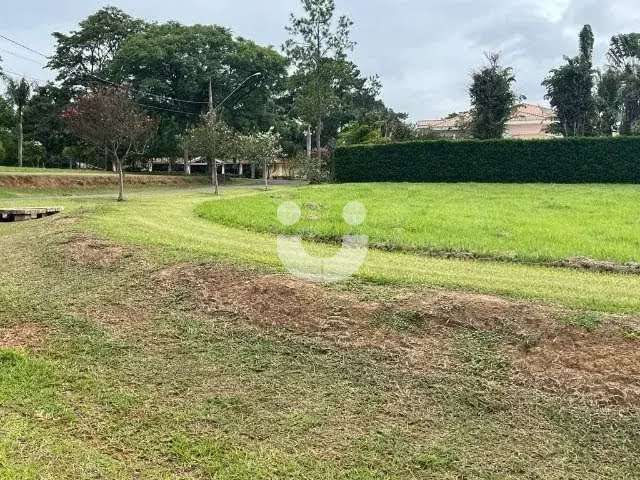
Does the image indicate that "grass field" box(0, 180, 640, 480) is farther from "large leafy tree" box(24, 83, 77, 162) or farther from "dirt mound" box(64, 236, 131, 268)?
"large leafy tree" box(24, 83, 77, 162)

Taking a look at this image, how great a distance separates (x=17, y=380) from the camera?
13.4 feet

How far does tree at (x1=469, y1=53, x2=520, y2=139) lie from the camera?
101 feet

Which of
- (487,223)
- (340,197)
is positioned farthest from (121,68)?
(487,223)

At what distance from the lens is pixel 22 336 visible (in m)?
4.86

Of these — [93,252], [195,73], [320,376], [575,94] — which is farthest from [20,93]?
[320,376]

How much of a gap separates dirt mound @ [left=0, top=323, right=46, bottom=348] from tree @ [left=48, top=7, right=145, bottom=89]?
1854 inches

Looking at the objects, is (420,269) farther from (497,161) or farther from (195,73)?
(195,73)

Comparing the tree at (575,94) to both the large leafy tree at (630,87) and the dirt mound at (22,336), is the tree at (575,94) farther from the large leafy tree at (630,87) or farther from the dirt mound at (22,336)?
the dirt mound at (22,336)

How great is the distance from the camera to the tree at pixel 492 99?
3070cm

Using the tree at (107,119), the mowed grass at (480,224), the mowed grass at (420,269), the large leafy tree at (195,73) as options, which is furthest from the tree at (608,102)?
the mowed grass at (420,269)

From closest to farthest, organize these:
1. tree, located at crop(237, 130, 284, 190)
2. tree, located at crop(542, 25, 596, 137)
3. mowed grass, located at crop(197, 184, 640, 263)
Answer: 1. mowed grass, located at crop(197, 184, 640, 263)
2. tree, located at crop(237, 130, 284, 190)
3. tree, located at crop(542, 25, 596, 137)

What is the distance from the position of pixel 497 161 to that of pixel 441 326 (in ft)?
72.2

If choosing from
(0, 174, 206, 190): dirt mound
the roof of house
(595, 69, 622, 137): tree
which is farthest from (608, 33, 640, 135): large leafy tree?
(0, 174, 206, 190): dirt mound

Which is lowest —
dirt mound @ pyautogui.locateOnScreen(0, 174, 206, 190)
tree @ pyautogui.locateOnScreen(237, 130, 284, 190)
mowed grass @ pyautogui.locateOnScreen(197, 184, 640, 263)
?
mowed grass @ pyautogui.locateOnScreen(197, 184, 640, 263)
